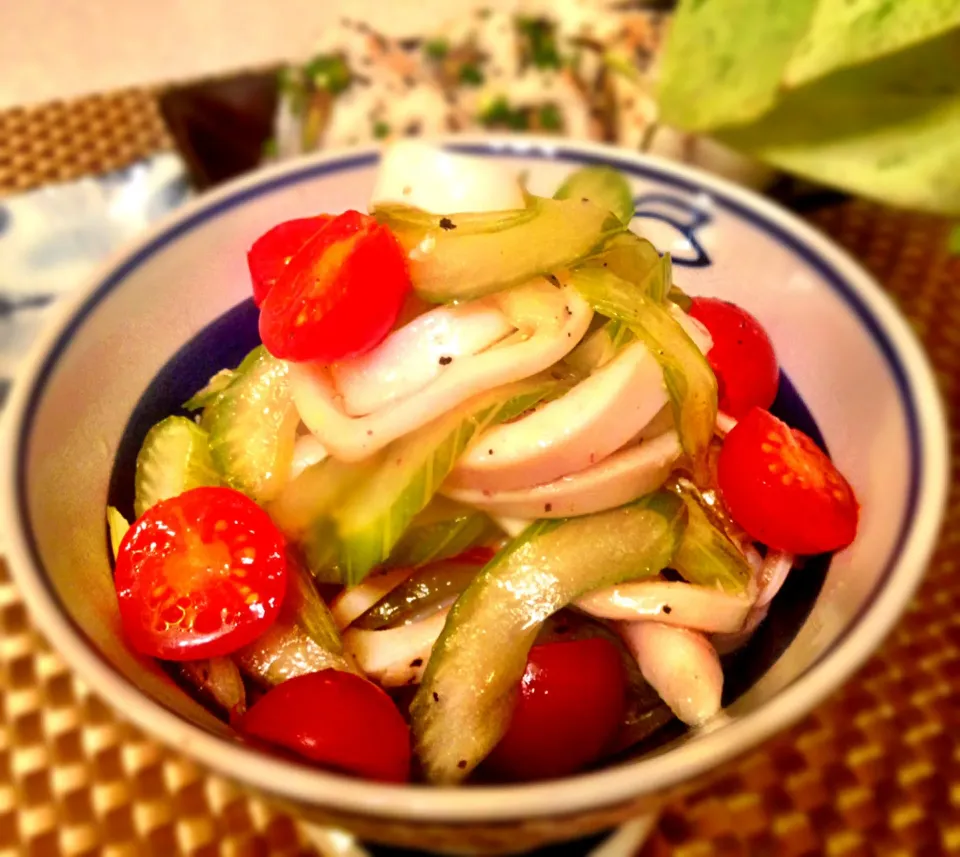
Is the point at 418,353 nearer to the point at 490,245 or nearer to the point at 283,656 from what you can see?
the point at 490,245

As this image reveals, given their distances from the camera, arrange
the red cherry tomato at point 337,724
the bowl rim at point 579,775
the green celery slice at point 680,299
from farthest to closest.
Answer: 1. the green celery slice at point 680,299
2. the red cherry tomato at point 337,724
3. the bowl rim at point 579,775

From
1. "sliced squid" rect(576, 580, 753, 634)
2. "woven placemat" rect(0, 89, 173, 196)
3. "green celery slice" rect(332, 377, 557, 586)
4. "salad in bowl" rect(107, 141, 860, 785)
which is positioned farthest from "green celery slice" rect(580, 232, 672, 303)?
"woven placemat" rect(0, 89, 173, 196)

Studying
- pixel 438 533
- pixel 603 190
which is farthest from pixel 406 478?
pixel 603 190

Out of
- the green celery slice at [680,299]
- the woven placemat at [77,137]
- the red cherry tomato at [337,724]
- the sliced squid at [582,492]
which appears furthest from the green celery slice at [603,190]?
the woven placemat at [77,137]

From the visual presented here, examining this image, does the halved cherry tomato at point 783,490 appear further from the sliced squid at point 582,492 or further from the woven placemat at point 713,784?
the woven placemat at point 713,784

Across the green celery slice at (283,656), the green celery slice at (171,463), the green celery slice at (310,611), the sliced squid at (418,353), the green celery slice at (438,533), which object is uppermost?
the sliced squid at (418,353)

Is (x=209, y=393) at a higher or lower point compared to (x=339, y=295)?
lower
